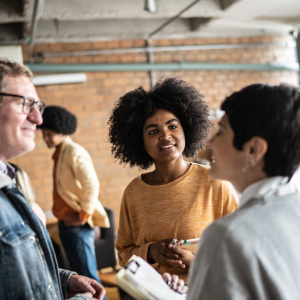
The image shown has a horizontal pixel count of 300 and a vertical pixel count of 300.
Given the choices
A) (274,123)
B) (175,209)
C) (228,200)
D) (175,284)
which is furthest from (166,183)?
(274,123)

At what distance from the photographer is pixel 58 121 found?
373cm

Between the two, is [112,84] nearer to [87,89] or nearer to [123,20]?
[87,89]

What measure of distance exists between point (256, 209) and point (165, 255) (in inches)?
30.6

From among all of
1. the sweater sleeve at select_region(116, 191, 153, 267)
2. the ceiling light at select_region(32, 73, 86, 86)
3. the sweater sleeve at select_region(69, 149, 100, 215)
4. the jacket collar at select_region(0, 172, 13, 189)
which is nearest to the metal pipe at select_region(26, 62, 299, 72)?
the ceiling light at select_region(32, 73, 86, 86)

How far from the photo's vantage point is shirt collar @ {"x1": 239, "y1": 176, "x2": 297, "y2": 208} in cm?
101

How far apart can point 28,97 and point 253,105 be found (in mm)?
816

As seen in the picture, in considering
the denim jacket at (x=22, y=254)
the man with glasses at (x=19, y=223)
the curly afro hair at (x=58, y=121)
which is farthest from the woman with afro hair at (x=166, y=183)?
the curly afro hair at (x=58, y=121)

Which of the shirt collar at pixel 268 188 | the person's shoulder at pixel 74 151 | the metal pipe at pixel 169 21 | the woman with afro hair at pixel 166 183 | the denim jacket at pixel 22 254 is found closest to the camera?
the shirt collar at pixel 268 188

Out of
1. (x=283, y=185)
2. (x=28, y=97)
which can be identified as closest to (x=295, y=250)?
(x=283, y=185)

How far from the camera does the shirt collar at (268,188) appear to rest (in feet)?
3.31

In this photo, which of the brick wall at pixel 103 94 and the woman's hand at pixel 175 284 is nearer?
the woman's hand at pixel 175 284

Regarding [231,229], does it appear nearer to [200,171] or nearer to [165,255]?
[165,255]

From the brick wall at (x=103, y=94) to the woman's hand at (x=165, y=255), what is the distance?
4367 millimetres

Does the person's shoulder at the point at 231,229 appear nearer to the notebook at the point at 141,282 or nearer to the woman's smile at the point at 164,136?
the notebook at the point at 141,282
